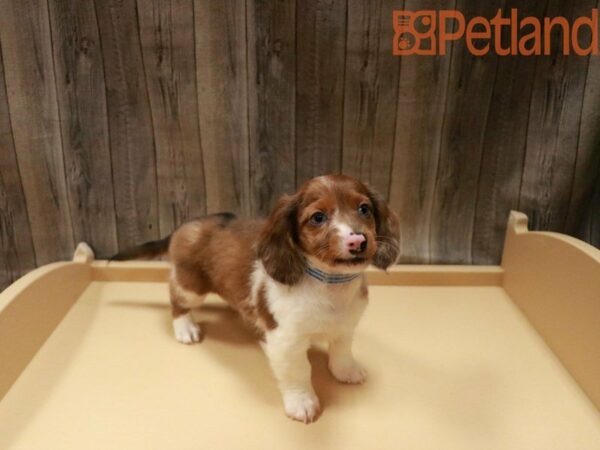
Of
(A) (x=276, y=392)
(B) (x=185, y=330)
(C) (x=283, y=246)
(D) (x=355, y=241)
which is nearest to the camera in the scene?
(D) (x=355, y=241)

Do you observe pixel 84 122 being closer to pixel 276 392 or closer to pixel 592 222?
pixel 276 392

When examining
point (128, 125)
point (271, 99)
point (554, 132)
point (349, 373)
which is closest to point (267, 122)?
point (271, 99)

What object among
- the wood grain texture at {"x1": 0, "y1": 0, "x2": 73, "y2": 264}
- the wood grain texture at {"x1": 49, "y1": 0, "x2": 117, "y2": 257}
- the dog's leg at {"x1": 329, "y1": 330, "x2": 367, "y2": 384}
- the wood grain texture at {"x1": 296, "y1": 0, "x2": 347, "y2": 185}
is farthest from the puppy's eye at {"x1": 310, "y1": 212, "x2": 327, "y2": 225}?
the wood grain texture at {"x1": 0, "y1": 0, "x2": 73, "y2": 264}

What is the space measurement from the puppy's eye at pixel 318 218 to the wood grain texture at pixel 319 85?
0.62 meters

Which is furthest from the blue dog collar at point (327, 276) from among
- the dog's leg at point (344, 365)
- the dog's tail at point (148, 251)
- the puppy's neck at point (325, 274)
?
the dog's tail at point (148, 251)

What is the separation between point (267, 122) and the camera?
61.4 inches

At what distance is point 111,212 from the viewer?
168 cm

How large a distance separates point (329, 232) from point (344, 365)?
43 centimetres

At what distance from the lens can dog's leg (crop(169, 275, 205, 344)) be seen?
1.38 meters

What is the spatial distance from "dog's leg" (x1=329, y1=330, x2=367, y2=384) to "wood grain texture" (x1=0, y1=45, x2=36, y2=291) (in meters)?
1.12

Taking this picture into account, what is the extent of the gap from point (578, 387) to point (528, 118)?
30.8 inches

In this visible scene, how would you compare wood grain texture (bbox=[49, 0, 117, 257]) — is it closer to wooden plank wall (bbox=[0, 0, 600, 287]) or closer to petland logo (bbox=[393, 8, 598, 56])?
wooden plank wall (bbox=[0, 0, 600, 287])

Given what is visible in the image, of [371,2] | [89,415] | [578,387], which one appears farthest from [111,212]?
[578,387]

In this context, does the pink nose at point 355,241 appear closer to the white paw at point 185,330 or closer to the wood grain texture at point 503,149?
the white paw at point 185,330
